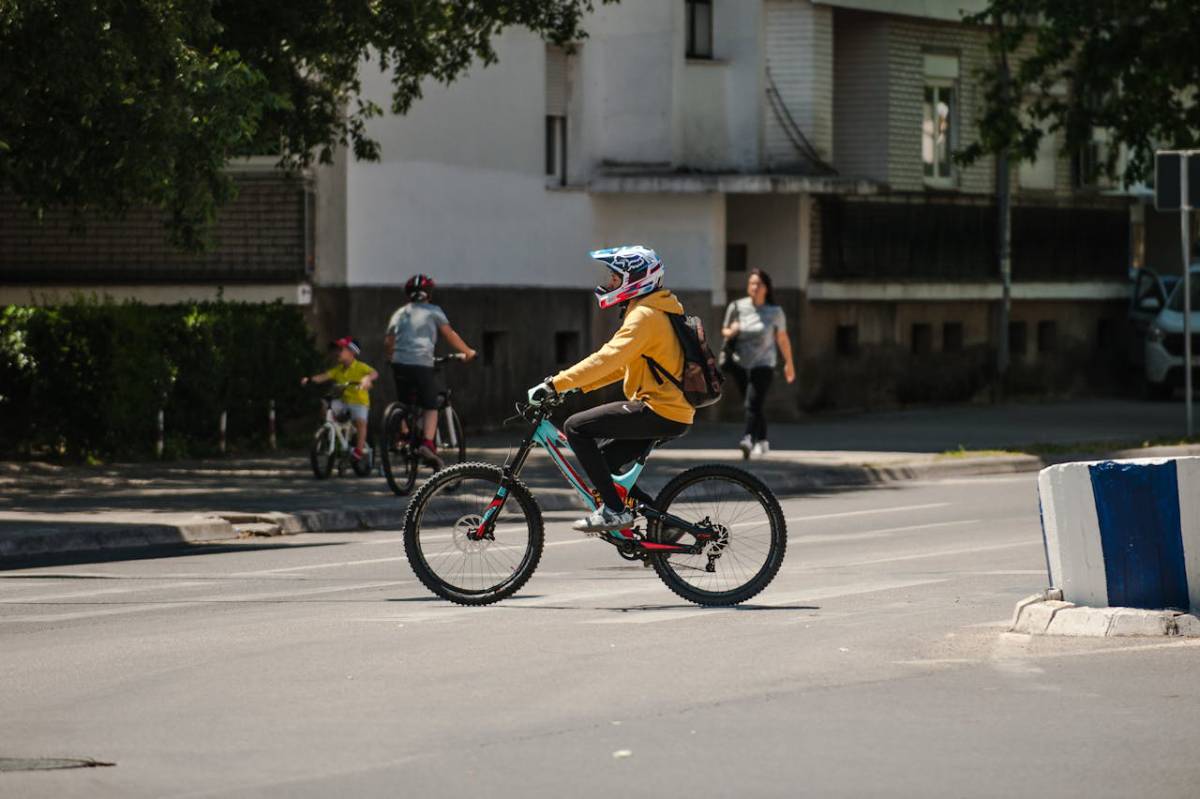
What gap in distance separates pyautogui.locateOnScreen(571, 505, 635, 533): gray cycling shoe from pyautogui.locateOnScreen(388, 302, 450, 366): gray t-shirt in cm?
872

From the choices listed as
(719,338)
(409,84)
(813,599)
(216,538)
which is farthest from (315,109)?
(813,599)

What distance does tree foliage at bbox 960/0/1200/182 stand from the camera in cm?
3033

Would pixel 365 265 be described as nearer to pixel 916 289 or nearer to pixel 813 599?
pixel 916 289

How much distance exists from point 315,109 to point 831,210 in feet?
37.6

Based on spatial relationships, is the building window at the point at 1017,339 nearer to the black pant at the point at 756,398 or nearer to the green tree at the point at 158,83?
the black pant at the point at 756,398

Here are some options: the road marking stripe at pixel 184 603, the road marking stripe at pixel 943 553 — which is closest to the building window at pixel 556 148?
the road marking stripe at pixel 943 553

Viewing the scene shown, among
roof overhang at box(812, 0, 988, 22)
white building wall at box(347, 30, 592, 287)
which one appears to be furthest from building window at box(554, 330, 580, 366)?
roof overhang at box(812, 0, 988, 22)

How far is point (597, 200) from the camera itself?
31.9 m

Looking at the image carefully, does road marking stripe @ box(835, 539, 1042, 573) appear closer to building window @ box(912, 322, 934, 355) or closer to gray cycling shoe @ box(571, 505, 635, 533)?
gray cycling shoe @ box(571, 505, 635, 533)

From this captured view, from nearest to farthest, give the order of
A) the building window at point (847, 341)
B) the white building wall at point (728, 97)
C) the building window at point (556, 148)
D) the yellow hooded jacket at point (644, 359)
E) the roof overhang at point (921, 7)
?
1. the yellow hooded jacket at point (644, 359)
2. the building window at point (556, 148)
3. the white building wall at point (728, 97)
4. the roof overhang at point (921, 7)
5. the building window at point (847, 341)

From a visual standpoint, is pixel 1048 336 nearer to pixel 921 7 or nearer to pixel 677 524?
pixel 921 7

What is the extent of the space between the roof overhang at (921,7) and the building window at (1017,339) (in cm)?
507

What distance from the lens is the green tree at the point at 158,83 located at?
18.8m

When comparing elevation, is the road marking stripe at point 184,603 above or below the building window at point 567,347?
below
